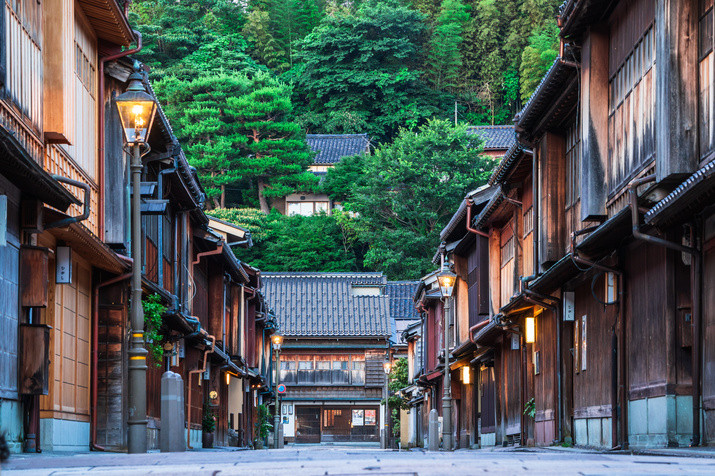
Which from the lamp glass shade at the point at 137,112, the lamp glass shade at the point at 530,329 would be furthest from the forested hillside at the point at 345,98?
the lamp glass shade at the point at 137,112

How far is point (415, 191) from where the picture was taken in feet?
214

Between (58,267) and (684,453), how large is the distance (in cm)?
1003

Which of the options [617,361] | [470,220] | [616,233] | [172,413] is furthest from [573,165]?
[470,220]

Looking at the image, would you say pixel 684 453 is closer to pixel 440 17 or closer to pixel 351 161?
pixel 351 161

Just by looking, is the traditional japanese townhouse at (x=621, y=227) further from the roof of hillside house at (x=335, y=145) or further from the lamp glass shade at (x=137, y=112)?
the roof of hillside house at (x=335, y=145)

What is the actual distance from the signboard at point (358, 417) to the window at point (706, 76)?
180ft

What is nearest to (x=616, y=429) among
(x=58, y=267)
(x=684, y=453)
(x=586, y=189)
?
(x=586, y=189)

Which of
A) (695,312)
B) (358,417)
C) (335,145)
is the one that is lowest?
(358,417)

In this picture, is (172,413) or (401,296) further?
(401,296)

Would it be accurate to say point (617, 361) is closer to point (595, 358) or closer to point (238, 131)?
point (595, 358)

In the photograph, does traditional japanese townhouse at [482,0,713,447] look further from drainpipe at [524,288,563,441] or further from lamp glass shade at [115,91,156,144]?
lamp glass shade at [115,91,156,144]

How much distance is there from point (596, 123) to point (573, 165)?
118 inches

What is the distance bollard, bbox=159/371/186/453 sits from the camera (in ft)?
58.0

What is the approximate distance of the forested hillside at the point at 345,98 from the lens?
67.3 metres
